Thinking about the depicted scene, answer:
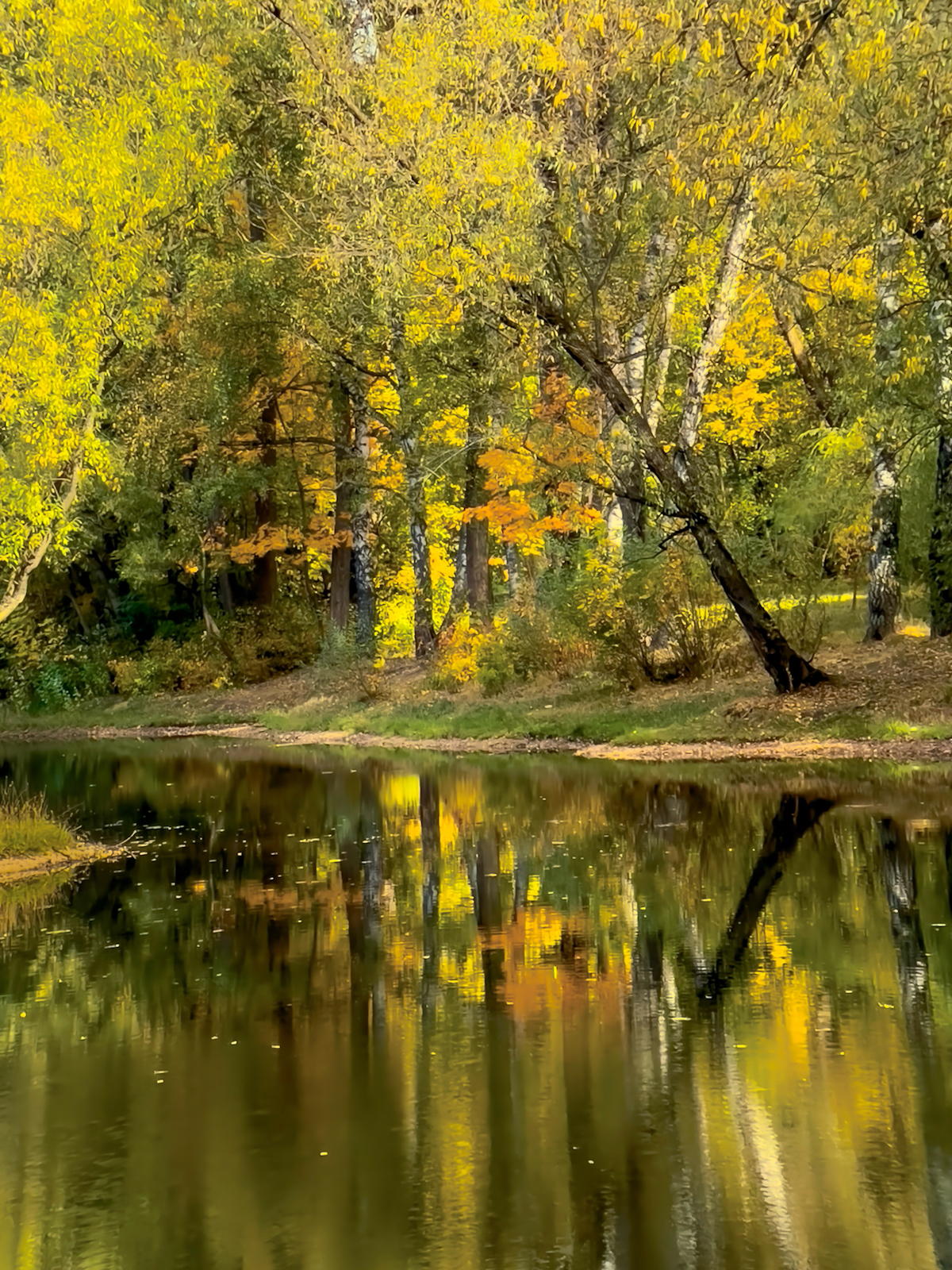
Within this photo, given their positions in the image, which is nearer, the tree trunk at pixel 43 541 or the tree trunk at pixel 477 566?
the tree trunk at pixel 43 541

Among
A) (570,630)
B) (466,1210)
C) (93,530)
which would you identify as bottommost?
(466,1210)

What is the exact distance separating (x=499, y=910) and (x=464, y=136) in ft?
41.2

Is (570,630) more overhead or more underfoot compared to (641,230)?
more underfoot

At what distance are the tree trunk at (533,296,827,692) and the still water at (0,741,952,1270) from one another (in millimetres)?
7115

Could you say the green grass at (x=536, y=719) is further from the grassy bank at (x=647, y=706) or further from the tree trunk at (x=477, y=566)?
the tree trunk at (x=477, y=566)

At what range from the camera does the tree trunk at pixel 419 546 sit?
36.7m

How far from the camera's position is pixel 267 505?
4594 cm

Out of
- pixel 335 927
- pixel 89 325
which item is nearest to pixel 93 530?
pixel 89 325

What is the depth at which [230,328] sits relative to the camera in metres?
40.3

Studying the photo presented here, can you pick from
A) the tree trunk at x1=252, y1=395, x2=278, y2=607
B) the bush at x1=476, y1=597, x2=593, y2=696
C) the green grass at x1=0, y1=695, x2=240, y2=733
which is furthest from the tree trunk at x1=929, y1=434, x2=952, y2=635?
the tree trunk at x1=252, y1=395, x2=278, y2=607

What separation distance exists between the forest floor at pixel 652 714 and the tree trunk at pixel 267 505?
6.79 meters

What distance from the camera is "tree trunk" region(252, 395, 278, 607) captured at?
44.1 metres

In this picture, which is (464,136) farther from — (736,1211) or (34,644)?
(34,644)

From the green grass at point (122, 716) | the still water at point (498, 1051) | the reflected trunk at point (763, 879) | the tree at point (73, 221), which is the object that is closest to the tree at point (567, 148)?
the tree at point (73, 221)
